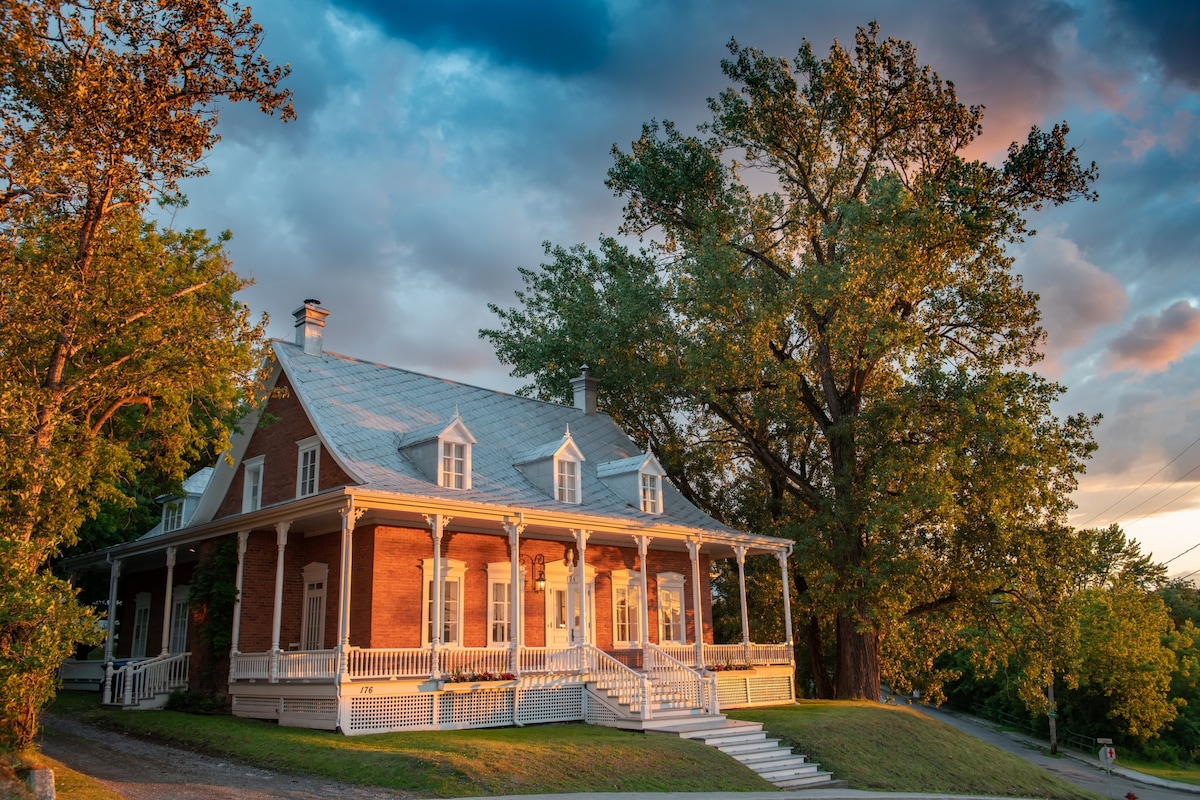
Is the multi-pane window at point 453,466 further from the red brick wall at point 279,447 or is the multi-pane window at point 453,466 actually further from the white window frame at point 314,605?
the white window frame at point 314,605

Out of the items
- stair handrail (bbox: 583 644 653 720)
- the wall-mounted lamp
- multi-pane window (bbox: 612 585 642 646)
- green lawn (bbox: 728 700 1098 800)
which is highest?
the wall-mounted lamp

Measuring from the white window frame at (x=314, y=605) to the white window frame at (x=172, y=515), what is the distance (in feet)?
23.6

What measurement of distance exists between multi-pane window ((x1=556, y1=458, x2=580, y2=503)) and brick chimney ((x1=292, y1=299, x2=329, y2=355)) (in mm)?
6834

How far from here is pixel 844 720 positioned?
20.1 metres

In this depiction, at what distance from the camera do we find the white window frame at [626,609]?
2372cm

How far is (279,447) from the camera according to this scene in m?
22.2

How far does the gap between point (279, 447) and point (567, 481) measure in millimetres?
7055

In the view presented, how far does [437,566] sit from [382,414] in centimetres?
563

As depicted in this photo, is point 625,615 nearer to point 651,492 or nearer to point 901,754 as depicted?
point 651,492

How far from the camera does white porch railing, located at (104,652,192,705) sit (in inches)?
808

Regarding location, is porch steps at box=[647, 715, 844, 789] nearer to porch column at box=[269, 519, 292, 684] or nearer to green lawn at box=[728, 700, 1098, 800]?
green lawn at box=[728, 700, 1098, 800]

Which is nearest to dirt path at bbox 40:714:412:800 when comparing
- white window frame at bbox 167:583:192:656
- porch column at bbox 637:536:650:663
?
white window frame at bbox 167:583:192:656

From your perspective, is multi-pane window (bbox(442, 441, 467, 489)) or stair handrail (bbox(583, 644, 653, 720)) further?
multi-pane window (bbox(442, 441, 467, 489))

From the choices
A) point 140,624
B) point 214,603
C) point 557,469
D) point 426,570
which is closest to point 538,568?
point 557,469
